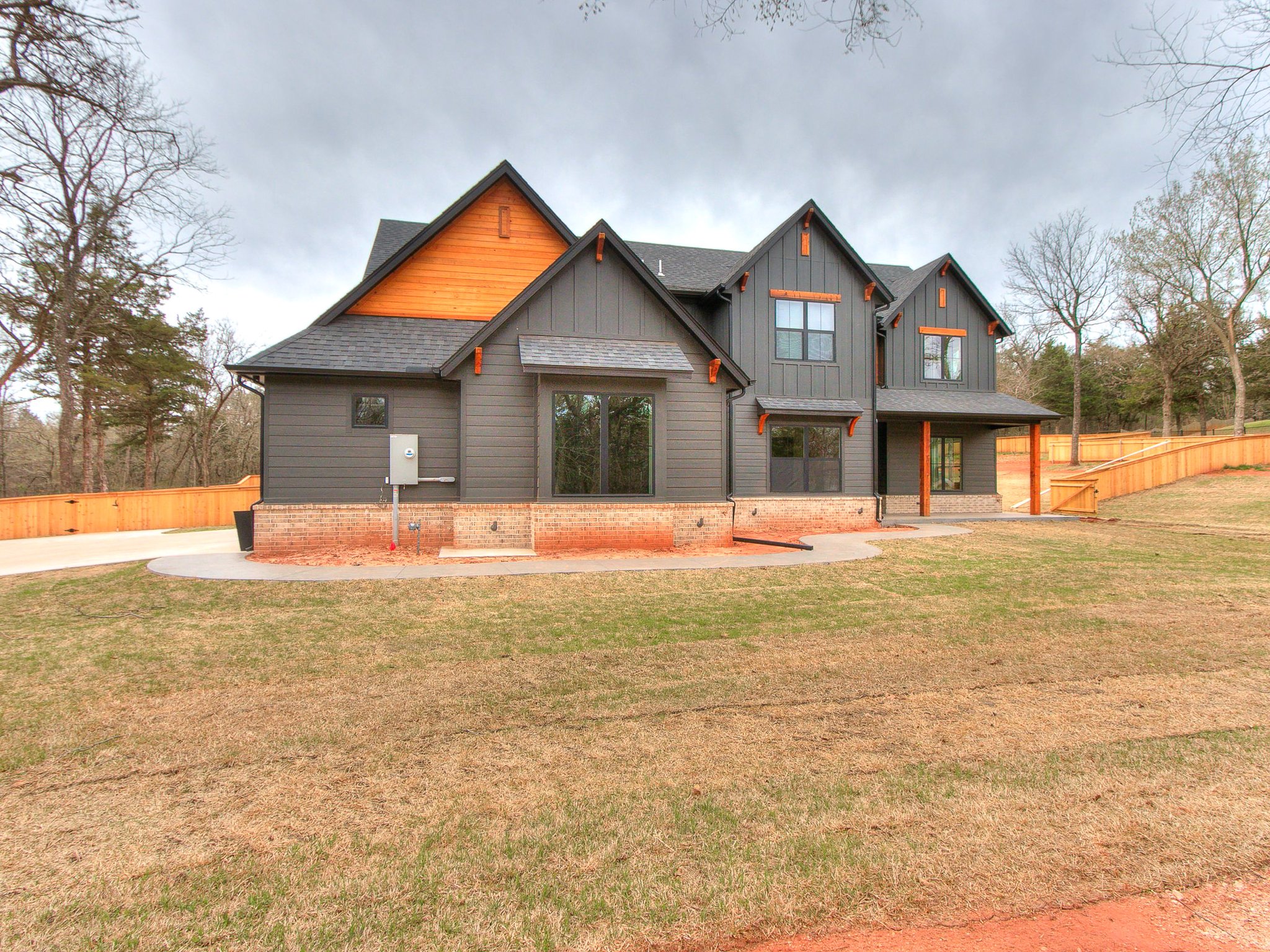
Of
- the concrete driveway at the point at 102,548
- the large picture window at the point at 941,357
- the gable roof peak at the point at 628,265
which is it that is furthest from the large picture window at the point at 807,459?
the concrete driveway at the point at 102,548

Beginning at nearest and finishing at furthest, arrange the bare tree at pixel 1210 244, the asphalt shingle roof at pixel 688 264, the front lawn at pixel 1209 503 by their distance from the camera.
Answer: the asphalt shingle roof at pixel 688 264 < the front lawn at pixel 1209 503 < the bare tree at pixel 1210 244

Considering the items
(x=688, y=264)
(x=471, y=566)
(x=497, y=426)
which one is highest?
(x=688, y=264)

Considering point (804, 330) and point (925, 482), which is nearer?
point (804, 330)

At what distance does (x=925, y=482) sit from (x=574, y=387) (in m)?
11.7

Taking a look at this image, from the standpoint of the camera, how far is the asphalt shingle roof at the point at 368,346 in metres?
11.3

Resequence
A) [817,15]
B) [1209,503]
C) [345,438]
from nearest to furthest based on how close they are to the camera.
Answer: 1. [817,15]
2. [345,438]
3. [1209,503]

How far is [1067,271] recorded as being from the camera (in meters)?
30.4

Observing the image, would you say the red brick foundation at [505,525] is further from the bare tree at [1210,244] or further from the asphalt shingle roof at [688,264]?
the bare tree at [1210,244]

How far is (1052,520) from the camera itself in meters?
16.7

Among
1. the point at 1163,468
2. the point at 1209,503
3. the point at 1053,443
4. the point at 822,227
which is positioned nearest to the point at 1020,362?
the point at 1053,443

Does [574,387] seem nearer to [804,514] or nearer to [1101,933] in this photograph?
[804,514]

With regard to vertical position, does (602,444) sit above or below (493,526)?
above

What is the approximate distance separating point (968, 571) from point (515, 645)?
23.1 feet

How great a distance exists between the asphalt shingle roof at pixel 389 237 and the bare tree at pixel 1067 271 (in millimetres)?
30478
